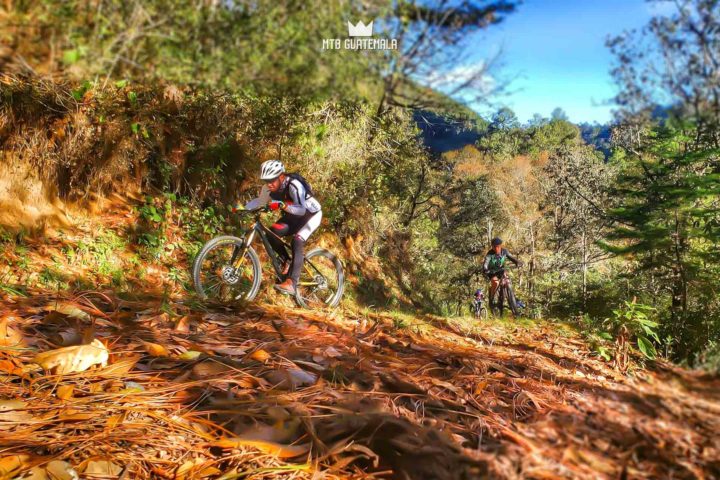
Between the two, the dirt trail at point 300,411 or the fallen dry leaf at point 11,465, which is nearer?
the dirt trail at point 300,411

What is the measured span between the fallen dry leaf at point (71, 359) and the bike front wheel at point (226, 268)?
2.72 meters

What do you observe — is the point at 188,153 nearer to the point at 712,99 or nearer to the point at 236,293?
the point at 236,293

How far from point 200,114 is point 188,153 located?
729mm

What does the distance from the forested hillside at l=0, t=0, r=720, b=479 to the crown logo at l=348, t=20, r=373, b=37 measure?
27mm

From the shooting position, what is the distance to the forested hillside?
922 millimetres

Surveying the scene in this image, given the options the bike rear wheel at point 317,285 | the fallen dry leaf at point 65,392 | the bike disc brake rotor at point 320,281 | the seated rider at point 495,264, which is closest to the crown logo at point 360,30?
the fallen dry leaf at point 65,392

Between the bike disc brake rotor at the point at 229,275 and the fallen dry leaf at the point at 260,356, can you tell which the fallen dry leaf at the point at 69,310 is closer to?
the fallen dry leaf at the point at 260,356

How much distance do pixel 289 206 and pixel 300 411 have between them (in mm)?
3163

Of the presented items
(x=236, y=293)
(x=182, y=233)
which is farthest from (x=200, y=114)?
(x=236, y=293)

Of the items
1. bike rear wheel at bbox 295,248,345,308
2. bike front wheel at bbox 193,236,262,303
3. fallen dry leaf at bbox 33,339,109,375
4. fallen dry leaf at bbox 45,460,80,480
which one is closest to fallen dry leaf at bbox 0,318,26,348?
fallen dry leaf at bbox 33,339,109,375

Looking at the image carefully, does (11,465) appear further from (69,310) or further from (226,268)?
(226,268)

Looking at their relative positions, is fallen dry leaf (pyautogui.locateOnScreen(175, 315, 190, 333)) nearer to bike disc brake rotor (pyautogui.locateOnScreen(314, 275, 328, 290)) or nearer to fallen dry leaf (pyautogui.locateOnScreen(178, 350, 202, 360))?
fallen dry leaf (pyautogui.locateOnScreen(178, 350, 202, 360))

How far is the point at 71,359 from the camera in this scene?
1.83m

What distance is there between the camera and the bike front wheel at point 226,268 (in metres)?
4.77
